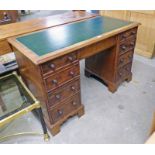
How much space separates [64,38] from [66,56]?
0.73 ft

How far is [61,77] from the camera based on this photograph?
132 cm

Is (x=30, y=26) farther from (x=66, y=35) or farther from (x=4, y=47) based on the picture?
(x=66, y=35)

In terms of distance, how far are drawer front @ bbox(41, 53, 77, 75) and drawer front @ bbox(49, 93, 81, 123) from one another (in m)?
0.35

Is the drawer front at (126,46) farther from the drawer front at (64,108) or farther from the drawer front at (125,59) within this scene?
the drawer front at (64,108)

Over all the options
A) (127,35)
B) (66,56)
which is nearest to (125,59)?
(127,35)

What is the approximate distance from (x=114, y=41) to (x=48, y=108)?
2.88ft

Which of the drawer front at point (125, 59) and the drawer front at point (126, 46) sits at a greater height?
the drawer front at point (126, 46)

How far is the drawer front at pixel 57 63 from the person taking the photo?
1.19 meters

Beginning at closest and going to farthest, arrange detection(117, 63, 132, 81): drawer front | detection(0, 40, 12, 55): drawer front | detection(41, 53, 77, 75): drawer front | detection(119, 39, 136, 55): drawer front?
detection(41, 53, 77, 75): drawer front, detection(0, 40, 12, 55): drawer front, detection(119, 39, 136, 55): drawer front, detection(117, 63, 132, 81): drawer front

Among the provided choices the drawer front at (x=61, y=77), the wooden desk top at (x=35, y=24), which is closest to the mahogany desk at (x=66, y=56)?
the drawer front at (x=61, y=77)

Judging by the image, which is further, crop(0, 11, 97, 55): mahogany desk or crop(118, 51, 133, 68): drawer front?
crop(118, 51, 133, 68): drawer front

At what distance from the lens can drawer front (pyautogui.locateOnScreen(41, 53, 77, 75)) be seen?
119cm

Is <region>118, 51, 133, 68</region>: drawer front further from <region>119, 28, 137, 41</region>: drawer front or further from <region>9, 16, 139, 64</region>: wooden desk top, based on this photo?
<region>9, 16, 139, 64</region>: wooden desk top

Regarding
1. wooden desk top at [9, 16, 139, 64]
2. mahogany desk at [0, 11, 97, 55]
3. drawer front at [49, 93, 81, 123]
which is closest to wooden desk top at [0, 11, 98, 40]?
mahogany desk at [0, 11, 97, 55]
